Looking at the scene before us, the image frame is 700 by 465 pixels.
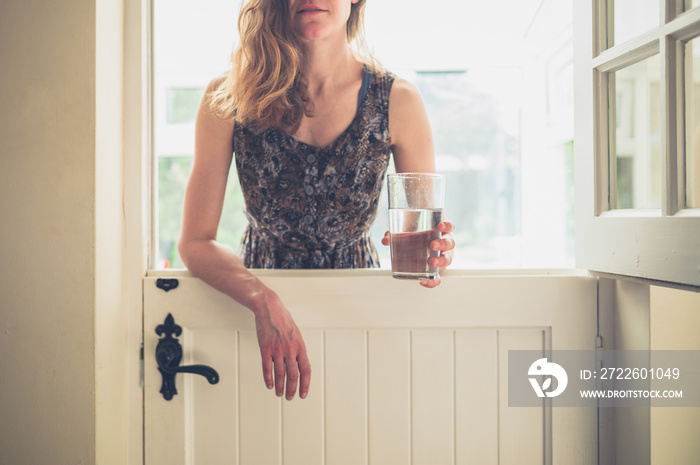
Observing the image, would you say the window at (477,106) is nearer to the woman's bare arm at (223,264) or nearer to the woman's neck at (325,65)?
the woman's neck at (325,65)

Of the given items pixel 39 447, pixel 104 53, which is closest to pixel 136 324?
pixel 39 447

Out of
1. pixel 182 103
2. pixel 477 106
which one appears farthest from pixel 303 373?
pixel 182 103

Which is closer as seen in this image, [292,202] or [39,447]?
[39,447]

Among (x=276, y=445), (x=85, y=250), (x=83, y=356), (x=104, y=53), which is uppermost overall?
(x=104, y=53)

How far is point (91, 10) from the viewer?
2.77ft

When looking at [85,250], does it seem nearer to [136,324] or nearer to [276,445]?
[136,324]

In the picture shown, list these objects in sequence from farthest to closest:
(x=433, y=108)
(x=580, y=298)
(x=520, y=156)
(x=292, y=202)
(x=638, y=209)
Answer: (x=433, y=108), (x=520, y=156), (x=292, y=202), (x=580, y=298), (x=638, y=209)

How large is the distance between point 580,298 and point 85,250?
0.91m

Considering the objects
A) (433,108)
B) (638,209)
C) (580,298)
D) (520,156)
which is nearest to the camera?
(638,209)

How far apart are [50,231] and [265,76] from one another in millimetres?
547

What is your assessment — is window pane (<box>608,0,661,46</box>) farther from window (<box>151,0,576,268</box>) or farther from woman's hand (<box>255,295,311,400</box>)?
window (<box>151,0,576,268</box>)

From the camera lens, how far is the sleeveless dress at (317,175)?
1.11 metres

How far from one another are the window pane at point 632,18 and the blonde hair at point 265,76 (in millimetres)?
539

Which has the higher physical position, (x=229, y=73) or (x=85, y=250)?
(x=229, y=73)
